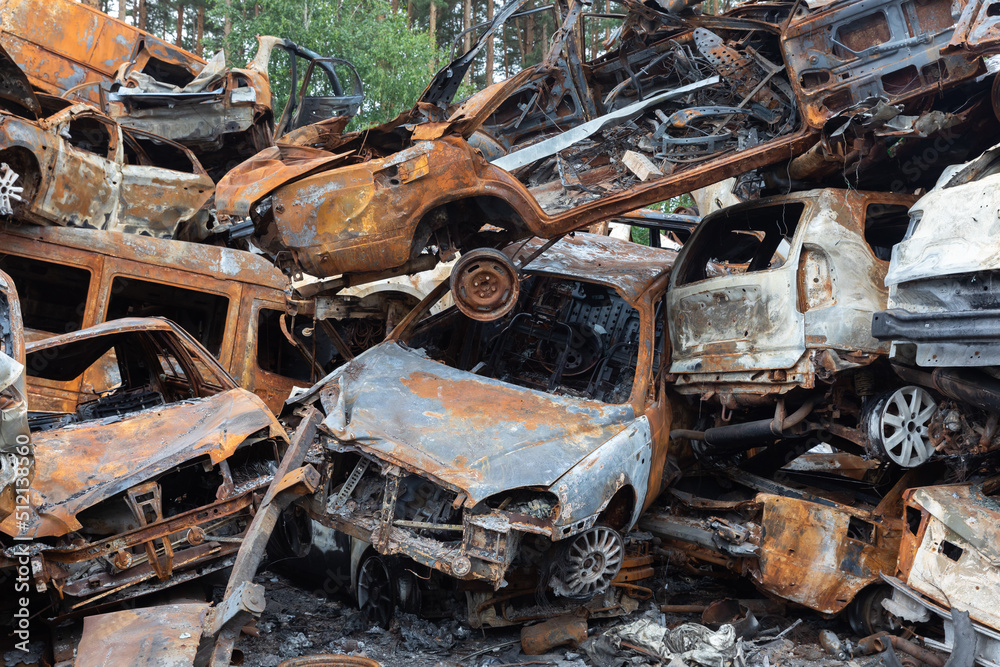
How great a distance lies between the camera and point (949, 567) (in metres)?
4.16

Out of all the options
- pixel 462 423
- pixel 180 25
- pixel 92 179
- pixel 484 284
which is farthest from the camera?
pixel 180 25

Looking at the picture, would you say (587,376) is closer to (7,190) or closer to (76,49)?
(7,190)

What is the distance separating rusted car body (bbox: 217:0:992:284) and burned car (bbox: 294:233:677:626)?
544mm

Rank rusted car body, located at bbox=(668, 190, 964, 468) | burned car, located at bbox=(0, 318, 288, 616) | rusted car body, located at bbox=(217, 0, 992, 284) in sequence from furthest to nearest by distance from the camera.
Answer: rusted car body, located at bbox=(217, 0, 992, 284), rusted car body, located at bbox=(668, 190, 964, 468), burned car, located at bbox=(0, 318, 288, 616)

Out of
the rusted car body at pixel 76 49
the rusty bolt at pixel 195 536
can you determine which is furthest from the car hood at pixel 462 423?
the rusted car body at pixel 76 49

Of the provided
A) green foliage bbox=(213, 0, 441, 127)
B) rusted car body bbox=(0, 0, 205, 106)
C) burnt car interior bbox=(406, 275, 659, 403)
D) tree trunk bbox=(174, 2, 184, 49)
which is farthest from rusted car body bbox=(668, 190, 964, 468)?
tree trunk bbox=(174, 2, 184, 49)

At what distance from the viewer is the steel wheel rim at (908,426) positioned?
4.52 metres

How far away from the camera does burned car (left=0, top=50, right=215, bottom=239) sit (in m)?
6.67

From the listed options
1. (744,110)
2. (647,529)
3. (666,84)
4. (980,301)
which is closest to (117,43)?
(666,84)

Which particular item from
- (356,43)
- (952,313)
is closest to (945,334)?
(952,313)

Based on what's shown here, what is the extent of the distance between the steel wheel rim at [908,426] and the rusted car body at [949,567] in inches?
8.2

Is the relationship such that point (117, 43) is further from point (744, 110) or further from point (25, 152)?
point (744, 110)

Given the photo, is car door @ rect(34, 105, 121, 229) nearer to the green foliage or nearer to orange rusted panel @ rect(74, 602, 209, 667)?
orange rusted panel @ rect(74, 602, 209, 667)

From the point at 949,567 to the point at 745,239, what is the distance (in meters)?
2.78
